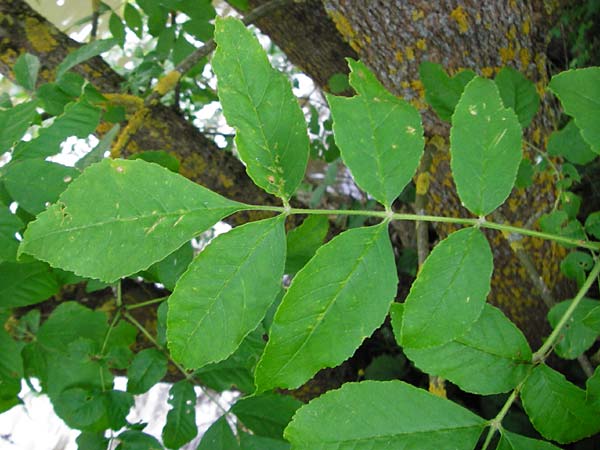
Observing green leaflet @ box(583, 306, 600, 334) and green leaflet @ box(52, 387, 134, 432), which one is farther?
green leaflet @ box(52, 387, 134, 432)

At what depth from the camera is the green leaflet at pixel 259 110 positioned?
0.58 m

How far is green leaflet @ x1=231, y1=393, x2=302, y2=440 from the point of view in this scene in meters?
0.98

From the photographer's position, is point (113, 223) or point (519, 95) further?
point (519, 95)

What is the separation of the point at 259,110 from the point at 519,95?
2.08 ft

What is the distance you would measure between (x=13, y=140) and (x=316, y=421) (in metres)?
0.54

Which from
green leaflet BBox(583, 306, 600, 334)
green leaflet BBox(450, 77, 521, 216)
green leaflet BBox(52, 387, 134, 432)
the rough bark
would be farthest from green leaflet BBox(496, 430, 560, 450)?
the rough bark

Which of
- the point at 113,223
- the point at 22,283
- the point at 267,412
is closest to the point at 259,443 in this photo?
the point at 267,412

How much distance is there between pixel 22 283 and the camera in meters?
0.96

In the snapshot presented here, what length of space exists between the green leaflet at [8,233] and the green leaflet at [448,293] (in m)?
0.50

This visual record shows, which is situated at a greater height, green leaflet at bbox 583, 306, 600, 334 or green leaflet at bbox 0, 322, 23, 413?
green leaflet at bbox 0, 322, 23, 413

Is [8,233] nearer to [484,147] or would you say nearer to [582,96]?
[484,147]

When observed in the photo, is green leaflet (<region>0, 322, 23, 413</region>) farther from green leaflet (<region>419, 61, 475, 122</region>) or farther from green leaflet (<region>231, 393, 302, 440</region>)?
green leaflet (<region>419, 61, 475, 122</region>)

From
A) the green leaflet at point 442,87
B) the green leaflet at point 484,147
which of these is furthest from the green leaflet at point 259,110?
the green leaflet at point 442,87

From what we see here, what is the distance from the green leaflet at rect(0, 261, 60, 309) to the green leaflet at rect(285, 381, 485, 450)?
1.79ft
